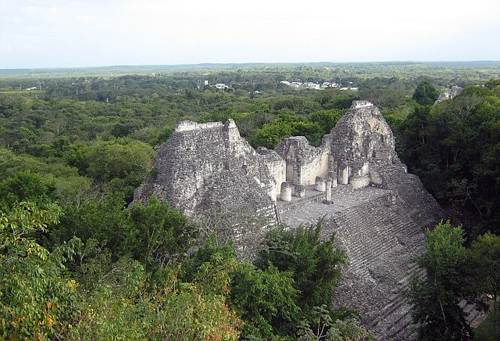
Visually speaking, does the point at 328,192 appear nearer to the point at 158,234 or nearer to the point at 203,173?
the point at 203,173

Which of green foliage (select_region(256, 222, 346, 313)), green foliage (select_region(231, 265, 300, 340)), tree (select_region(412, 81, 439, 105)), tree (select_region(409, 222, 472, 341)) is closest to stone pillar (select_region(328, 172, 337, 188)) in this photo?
green foliage (select_region(256, 222, 346, 313))

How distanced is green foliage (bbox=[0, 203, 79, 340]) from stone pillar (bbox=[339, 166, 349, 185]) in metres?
16.7

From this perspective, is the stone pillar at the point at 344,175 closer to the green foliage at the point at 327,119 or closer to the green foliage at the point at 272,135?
the green foliage at the point at 272,135

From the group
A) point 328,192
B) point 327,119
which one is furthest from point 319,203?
point 327,119

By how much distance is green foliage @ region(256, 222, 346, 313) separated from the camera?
1191 centimetres

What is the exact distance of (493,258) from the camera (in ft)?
37.9

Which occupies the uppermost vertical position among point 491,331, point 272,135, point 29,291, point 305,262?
point 29,291

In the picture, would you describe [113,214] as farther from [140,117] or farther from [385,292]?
[140,117]

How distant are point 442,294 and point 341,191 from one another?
360 inches

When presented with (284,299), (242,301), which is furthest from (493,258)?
(242,301)

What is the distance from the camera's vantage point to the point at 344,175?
69.3 feet

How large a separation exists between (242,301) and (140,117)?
4473 cm

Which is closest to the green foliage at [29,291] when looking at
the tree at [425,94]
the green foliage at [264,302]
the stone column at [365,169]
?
the green foliage at [264,302]

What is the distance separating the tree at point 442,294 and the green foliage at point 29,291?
9.45 m
